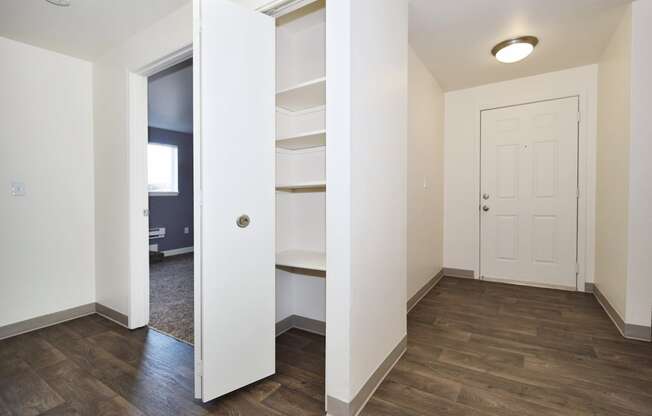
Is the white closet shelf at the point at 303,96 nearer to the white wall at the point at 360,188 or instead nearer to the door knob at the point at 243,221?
the white wall at the point at 360,188

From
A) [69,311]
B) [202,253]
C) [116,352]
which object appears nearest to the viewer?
[202,253]

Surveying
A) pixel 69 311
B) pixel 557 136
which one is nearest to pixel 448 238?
pixel 557 136

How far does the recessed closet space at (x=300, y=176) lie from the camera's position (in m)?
2.30

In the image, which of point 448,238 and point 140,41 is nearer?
point 140,41

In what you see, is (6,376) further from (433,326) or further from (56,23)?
(433,326)

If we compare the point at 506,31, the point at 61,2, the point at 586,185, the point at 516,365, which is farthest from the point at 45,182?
the point at 586,185

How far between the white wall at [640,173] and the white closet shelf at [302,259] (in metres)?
2.34

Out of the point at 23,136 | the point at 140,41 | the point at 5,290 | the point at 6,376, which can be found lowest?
the point at 6,376

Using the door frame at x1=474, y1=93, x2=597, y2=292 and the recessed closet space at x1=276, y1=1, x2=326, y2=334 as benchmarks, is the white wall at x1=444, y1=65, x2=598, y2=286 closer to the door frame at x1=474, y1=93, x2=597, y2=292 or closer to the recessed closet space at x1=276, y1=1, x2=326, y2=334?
the door frame at x1=474, y1=93, x2=597, y2=292

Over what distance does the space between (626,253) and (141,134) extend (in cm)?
402

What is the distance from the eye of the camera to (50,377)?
1.89 metres

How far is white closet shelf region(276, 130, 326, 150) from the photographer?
1.91m

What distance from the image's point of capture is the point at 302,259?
83.9 inches

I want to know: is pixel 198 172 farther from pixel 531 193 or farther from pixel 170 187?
pixel 170 187
